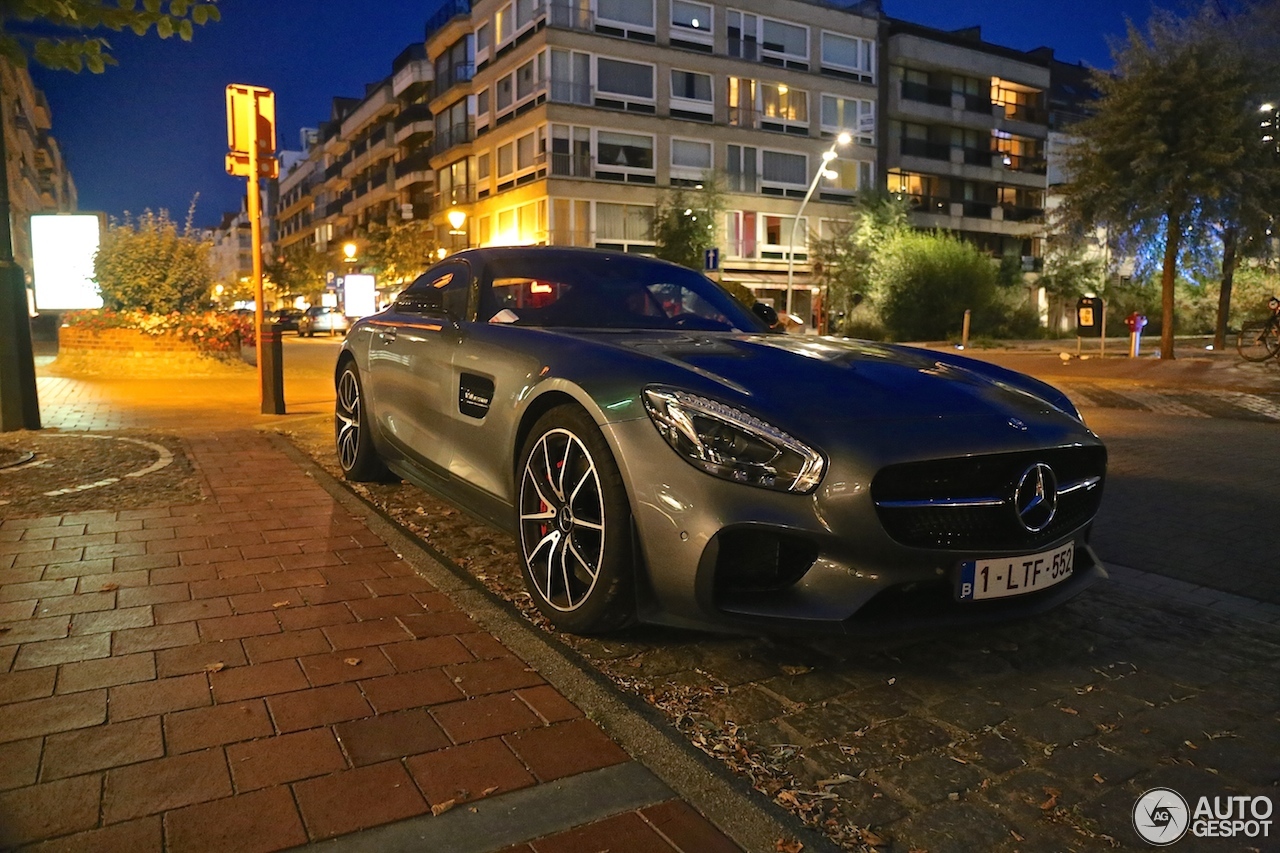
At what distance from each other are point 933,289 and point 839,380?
34.5 m

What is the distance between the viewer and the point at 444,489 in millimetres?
4609

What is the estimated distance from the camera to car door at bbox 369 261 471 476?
4.59 metres

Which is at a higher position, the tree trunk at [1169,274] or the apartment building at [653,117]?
the apartment building at [653,117]

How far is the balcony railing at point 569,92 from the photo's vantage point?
1572 inches

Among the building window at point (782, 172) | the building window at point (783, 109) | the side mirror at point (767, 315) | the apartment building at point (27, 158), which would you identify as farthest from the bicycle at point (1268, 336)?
the apartment building at point (27, 158)

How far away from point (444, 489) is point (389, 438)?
918 millimetres

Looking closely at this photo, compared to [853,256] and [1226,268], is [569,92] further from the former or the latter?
[1226,268]

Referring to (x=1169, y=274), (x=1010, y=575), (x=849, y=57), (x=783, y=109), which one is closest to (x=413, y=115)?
(x=783, y=109)

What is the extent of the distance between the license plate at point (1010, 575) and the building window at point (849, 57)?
47964 millimetres

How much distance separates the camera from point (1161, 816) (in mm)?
2352

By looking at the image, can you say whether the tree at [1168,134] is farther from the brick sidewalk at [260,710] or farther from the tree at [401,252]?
the tree at [401,252]

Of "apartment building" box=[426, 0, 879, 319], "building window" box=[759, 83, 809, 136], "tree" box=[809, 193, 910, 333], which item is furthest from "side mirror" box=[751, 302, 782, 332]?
"building window" box=[759, 83, 809, 136]

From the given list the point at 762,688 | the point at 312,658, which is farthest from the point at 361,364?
the point at 762,688

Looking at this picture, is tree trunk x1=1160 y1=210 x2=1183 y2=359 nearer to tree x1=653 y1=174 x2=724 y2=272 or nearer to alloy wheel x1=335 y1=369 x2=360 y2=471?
alloy wheel x1=335 y1=369 x2=360 y2=471
